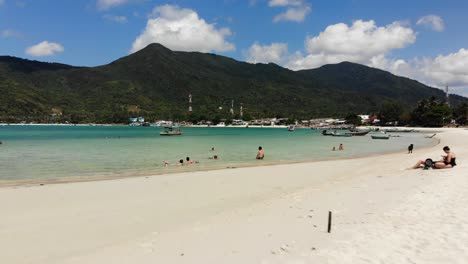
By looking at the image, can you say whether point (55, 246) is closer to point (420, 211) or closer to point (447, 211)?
point (420, 211)

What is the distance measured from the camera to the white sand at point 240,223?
7355mm

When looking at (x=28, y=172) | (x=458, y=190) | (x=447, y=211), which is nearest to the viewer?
(x=447, y=211)

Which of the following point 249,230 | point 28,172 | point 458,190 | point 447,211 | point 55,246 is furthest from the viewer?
point 28,172

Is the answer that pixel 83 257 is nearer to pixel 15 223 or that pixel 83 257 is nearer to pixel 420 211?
pixel 15 223

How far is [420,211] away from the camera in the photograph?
10.2m

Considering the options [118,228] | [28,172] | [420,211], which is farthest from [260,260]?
[28,172]

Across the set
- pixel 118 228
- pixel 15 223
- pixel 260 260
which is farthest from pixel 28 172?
pixel 260 260

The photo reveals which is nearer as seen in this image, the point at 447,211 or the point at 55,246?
the point at 55,246

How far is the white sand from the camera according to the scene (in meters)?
7.36

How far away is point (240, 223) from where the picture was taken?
994 centimetres

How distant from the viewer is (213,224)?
9984mm

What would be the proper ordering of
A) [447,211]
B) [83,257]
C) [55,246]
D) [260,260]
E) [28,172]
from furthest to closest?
[28,172] < [447,211] < [55,246] < [83,257] < [260,260]

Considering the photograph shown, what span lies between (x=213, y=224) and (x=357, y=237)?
4033 millimetres

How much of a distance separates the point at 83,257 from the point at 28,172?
20.5 meters
